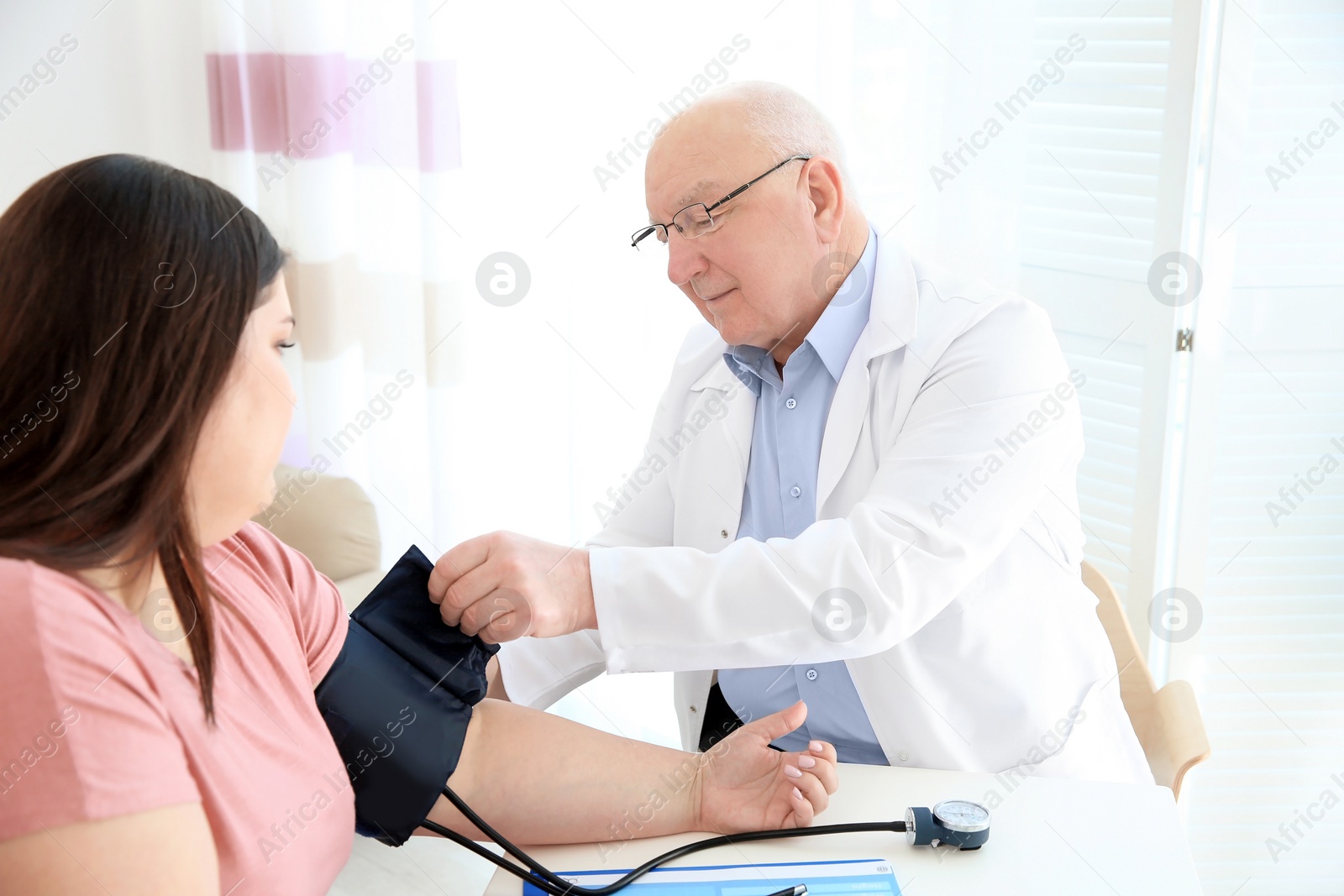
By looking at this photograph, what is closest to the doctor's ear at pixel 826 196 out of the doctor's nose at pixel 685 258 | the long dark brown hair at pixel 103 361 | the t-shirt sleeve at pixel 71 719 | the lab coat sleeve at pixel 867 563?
the doctor's nose at pixel 685 258

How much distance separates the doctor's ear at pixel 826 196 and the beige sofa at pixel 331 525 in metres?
1.25

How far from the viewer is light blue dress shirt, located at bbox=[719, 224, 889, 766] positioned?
1335mm

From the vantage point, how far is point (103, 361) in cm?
74

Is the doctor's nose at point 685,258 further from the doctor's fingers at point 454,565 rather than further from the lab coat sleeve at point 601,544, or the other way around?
the doctor's fingers at point 454,565

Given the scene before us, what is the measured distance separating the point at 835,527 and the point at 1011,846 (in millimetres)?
371

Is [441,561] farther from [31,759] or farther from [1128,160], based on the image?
[1128,160]

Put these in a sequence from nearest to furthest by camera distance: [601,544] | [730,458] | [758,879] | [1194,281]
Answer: [758,879]
[730,458]
[601,544]
[1194,281]

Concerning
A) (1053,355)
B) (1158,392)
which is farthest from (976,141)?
(1053,355)

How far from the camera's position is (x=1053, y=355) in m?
1.34

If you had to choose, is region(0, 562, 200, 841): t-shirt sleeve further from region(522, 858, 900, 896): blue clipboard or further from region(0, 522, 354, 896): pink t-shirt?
region(522, 858, 900, 896): blue clipboard

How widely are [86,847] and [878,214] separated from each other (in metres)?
1.82

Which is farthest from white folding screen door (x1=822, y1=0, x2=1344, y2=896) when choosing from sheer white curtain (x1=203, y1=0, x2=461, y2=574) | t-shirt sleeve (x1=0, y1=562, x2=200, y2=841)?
t-shirt sleeve (x1=0, y1=562, x2=200, y2=841)

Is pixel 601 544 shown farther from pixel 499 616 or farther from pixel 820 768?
pixel 820 768

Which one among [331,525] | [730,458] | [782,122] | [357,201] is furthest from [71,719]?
[357,201]
